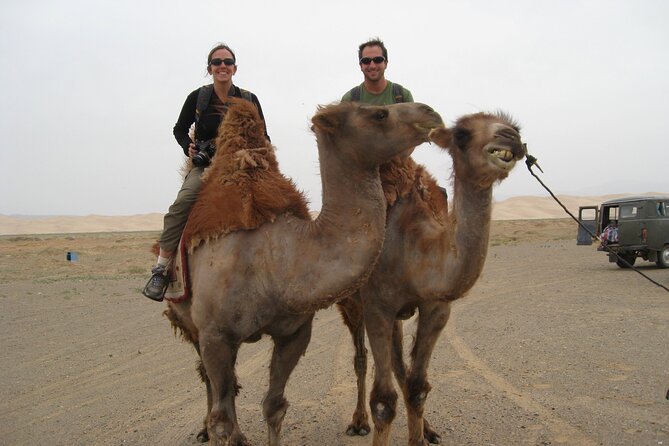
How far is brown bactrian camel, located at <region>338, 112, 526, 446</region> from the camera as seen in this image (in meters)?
3.98

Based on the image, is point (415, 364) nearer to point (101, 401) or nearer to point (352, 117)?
point (352, 117)

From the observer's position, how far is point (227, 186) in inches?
185

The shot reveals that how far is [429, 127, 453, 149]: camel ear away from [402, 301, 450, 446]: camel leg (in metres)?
1.43

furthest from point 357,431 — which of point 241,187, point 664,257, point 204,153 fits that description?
point 664,257

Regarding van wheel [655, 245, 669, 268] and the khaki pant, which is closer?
the khaki pant

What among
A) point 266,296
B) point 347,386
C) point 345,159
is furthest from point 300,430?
point 345,159

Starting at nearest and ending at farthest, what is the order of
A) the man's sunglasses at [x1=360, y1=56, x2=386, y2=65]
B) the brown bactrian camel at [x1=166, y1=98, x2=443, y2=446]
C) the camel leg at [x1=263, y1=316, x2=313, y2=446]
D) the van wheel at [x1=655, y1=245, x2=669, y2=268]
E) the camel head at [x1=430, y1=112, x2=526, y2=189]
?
the camel head at [x1=430, y1=112, x2=526, y2=189], the brown bactrian camel at [x1=166, y1=98, x2=443, y2=446], the camel leg at [x1=263, y1=316, x2=313, y2=446], the man's sunglasses at [x1=360, y1=56, x2=386, y2=65], the van wheel at [x1=655, y1=245, x2=669, y2=268]

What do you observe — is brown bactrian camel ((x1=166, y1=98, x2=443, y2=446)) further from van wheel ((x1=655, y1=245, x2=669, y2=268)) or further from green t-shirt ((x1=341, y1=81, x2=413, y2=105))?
van wheel ((x1=655, y1=245, x2=669, y2=268))

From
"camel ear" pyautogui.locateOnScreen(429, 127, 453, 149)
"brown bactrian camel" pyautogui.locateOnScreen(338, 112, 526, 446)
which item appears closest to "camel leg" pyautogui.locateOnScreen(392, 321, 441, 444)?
"brown bactrian camel" pyautogui.locateOnScreen(338, 112, 526, 446)

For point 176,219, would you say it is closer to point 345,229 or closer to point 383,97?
point 345,229

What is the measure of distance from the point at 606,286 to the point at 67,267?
23.7 metres

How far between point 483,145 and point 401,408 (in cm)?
405

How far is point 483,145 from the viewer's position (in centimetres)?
391

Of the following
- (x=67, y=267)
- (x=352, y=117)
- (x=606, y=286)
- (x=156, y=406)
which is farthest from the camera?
(x=67, y=267)
